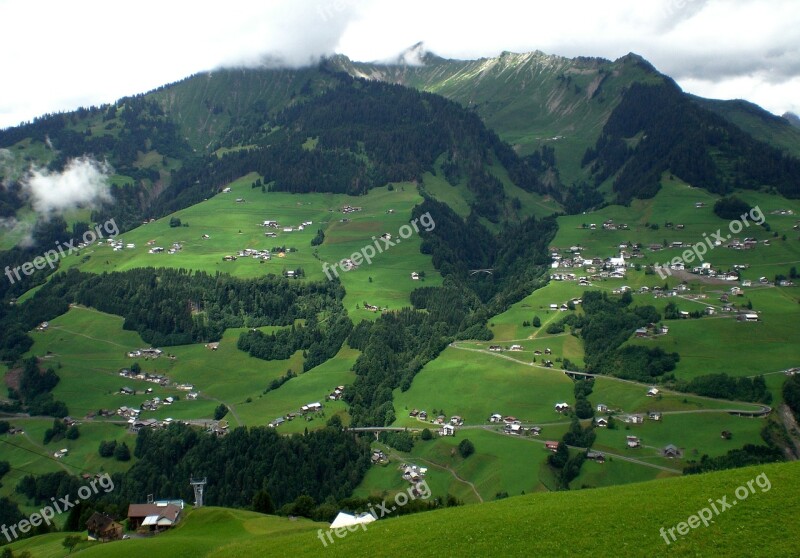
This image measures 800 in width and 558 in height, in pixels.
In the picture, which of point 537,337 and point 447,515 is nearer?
point 447,515

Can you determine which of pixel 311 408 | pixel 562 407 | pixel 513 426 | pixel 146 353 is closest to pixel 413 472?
pixel 513 426

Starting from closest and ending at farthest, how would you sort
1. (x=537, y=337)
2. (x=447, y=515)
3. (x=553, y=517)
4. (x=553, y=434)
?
(x=553, y=517), (x=447, y=515), (x=553, y=434), (x=537, y=337)

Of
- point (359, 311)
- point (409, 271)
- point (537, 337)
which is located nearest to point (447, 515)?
point (537, 337)

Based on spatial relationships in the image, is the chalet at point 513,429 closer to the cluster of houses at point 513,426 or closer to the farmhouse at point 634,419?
the cluster of houses at point 513,426

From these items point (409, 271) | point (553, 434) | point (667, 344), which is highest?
point (409, 271)

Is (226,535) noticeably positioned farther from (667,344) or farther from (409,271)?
(409,271)

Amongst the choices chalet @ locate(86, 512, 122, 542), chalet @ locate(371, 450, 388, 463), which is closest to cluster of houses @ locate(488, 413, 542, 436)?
chalet @ locate(371, 450, 388, 463)

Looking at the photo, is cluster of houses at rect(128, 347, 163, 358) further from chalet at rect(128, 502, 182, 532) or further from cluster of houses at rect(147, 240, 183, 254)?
chalet at rect(128, 502, 182, 532)
